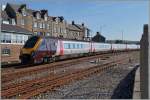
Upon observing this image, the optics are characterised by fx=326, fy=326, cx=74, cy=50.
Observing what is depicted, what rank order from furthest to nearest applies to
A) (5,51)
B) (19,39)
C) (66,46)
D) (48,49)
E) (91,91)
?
(19,39), (5,51), (66,46), (48,49), (91,91)

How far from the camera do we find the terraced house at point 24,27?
37875 mm

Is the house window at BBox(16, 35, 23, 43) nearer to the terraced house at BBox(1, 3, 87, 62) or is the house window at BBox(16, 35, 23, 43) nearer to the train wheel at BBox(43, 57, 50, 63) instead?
the terraced house at BBox(1, 3, 87, 62)

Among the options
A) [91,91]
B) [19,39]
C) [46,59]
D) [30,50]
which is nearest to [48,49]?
[46,59]

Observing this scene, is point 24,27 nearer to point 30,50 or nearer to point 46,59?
point 46,59

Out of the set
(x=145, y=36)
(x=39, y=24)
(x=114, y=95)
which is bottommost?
(x=114, y=95)

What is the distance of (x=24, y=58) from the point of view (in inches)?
1051

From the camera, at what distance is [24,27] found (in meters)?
70.6

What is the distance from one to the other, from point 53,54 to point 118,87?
1689 centimetres

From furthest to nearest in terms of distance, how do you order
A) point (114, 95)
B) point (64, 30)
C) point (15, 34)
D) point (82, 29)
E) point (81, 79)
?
1. point (82, 29)
2. point (64, 30)
3. point (15, 34)
4. point (81, 79)
5. point (114, 95)

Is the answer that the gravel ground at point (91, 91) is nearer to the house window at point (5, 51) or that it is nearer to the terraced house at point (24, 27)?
the terraced house at point (24, 27)

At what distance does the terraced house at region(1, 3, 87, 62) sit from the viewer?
124 feet

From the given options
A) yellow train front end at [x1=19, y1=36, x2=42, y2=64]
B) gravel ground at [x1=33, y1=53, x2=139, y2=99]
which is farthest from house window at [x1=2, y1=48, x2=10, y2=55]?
gravel ground at [x1=33, y1=53, x2=139, y2=99]

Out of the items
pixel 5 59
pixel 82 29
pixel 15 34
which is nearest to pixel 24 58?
pixel 5 59

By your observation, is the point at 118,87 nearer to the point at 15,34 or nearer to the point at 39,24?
the point at 15,34
